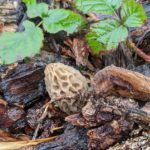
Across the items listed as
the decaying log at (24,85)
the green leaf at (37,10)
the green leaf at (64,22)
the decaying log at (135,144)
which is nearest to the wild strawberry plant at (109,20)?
the green leaf at (64,22)

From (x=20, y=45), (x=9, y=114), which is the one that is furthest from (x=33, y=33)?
(x=9, y=114)

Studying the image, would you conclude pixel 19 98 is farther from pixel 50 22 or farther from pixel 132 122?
pixel 132 122

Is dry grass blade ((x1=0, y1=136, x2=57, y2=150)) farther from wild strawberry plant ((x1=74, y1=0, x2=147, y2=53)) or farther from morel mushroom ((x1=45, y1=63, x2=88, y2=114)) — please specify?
wild strawberry plant ((x1=74, y1=0, x2=147, y2=53))

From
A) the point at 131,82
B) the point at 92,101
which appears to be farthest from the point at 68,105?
the point at 131,82

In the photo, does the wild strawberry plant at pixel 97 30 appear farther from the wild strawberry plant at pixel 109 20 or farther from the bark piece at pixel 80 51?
the bark piece at pixel 80 51

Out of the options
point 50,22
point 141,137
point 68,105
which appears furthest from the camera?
point 50,22

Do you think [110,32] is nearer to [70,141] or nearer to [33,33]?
[33,33]

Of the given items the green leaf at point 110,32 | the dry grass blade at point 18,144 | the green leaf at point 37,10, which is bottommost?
the dry grass blade at point 18,144
